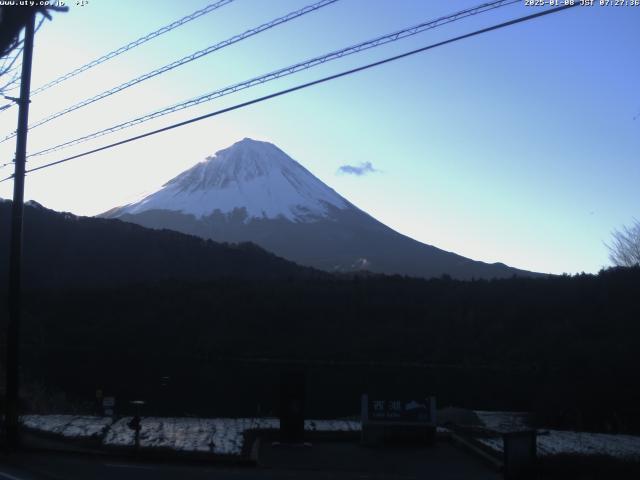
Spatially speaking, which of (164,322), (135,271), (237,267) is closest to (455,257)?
(237,267)

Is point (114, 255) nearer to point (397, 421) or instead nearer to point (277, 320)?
point (277, 320)

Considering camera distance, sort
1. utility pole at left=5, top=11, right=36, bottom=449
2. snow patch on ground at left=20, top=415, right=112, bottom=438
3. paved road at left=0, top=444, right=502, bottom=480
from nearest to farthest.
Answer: paved road at left=0, top=444, right=502, bottom=480 < utility pole at left=5, top=11, right=36, bottom=449 < snow patch on ground at left=20, top=415, right=112, bottom=438

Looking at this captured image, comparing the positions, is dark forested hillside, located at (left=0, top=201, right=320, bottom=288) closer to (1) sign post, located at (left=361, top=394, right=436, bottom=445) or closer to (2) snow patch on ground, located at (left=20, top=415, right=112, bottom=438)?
(2) snow patch on ground, located at (left=20, top=415, right=112, bottom=438)

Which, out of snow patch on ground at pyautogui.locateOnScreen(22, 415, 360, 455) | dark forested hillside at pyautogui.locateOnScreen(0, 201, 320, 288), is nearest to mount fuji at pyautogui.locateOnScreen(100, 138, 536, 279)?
dark forested hillside at pyautogui.locateOnScreen(0, 201, 320, 288)

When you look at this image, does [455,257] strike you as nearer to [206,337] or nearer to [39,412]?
[206,337]

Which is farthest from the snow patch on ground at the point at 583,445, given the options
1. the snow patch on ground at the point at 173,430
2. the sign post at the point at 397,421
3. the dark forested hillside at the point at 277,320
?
the dark forested hillside at the point at 277,320
